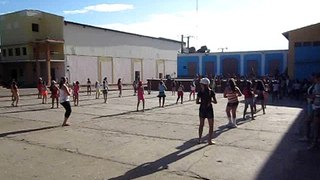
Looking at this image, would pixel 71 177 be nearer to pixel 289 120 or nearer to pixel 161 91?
pixel 289 120

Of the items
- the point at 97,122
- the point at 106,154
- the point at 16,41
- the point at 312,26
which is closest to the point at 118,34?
the point at 16,41

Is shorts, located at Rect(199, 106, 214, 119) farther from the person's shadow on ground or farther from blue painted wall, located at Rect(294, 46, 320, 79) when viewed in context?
blue painted wall, located at Rect(294, 46, 320, 79)

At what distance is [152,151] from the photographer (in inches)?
327

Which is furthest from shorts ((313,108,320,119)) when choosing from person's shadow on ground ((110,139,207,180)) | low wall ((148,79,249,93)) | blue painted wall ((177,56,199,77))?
blue painted wall ((177,56,199,77))

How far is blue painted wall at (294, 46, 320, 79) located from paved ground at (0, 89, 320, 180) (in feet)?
58.1

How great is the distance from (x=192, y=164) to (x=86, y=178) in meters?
2.07

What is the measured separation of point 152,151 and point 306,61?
2438 centimetres

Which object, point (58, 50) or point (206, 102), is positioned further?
point (58, 50)

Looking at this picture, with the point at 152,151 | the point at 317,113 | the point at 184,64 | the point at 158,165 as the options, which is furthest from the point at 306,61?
the point at 184,64

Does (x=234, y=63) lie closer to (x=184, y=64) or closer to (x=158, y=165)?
(x=184, y=64)

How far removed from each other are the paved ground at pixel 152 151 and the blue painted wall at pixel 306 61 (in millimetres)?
17701

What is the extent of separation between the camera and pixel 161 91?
1912cm

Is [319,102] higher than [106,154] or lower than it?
higher

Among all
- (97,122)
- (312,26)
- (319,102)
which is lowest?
(97,122)
